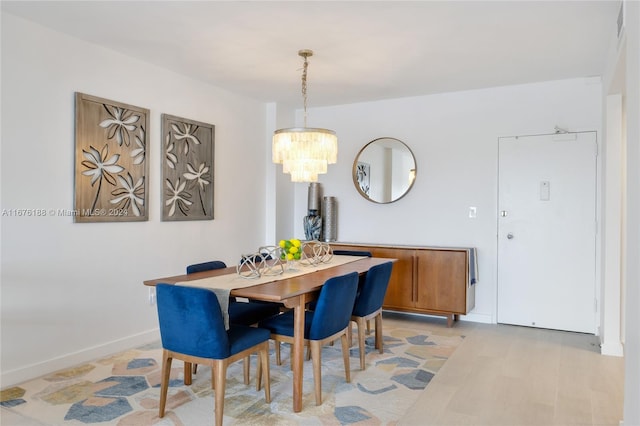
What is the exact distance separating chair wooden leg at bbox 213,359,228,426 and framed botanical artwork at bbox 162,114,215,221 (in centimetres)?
210

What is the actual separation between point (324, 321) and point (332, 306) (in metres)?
0.10

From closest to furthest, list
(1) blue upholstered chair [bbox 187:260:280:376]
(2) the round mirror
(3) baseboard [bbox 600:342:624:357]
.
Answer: (1) blue upholstered chair [bbox 187:260:280:376] → (3) baseboard [bbox 600:342:624:357] → (2) the round mirror

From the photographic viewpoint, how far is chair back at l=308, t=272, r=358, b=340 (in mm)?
2701

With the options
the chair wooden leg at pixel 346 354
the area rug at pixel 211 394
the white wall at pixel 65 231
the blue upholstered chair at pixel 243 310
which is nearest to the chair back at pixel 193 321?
the area rug at pixel 211 394

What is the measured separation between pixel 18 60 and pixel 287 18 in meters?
1.82

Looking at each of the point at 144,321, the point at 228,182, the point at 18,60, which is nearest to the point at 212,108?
the point at 228,182

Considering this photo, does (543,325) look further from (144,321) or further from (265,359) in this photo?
(144,321)

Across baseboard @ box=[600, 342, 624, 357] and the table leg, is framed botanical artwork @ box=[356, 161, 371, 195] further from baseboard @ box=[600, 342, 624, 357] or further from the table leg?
the table leg

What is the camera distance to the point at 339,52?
3664mm

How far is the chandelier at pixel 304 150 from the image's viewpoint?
3.42 meters

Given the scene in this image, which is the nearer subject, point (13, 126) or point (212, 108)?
point (13, 126)

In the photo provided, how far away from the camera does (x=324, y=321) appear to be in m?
2.76

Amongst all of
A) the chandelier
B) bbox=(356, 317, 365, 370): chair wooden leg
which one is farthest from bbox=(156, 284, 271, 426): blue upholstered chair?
the chandelier

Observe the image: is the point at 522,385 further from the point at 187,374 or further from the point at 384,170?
the point at 384,170
